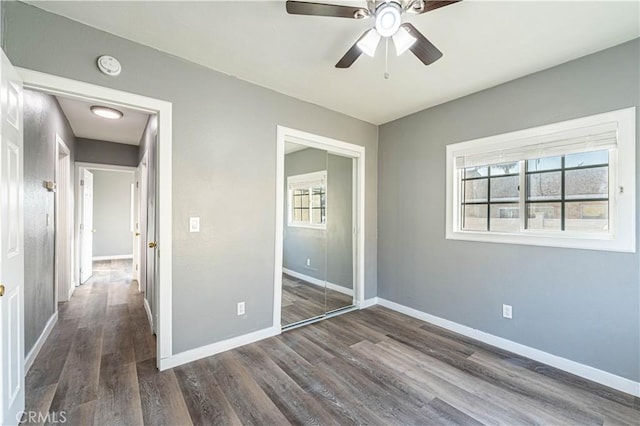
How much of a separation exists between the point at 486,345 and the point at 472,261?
32.9 inches

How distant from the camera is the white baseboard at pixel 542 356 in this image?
2.00 m

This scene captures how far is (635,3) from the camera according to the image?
1671 mm

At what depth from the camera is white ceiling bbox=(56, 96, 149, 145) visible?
3211 mm

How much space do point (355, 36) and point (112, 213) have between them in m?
8.19

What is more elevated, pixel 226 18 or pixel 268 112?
pixel 226 18

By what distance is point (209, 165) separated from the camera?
8.04ft

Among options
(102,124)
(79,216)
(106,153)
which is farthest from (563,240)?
(79,216)

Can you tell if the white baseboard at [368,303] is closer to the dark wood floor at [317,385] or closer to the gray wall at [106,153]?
the dark wood floor at [317,385]

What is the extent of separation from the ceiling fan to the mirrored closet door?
163 cm

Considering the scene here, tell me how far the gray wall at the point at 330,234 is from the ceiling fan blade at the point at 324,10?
1864 millimetres

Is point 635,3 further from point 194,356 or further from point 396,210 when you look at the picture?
point 194,356

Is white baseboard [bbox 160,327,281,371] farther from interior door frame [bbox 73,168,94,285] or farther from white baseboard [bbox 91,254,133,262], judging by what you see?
white baseboard [bbox 91,254,133,262]

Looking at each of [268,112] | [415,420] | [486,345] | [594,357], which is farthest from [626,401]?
[268,112]

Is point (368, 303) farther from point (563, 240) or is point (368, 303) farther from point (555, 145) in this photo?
point (555, 145)
